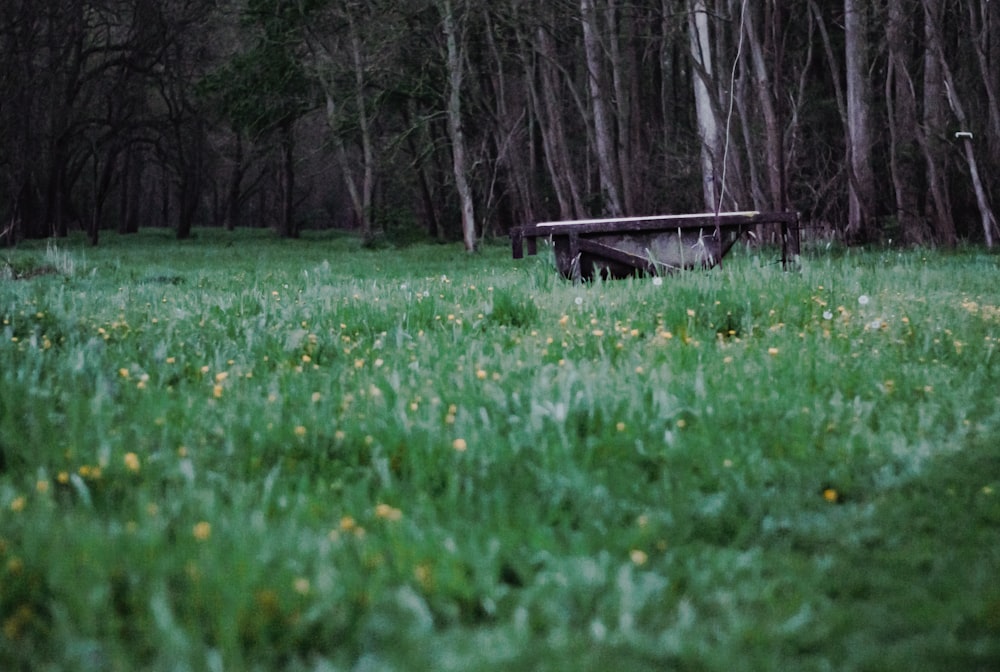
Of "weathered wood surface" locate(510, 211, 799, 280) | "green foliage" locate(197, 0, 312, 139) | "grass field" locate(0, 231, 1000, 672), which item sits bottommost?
"grass field" locate(0, 231, 1000, 672)

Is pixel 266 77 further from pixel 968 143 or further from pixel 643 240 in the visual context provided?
pixel 643 240

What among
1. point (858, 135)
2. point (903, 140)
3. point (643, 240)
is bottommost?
point (643, 240)

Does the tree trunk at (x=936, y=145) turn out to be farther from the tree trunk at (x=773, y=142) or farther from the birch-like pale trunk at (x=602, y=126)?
the birch-like pale trunk at (x=602, y=126)

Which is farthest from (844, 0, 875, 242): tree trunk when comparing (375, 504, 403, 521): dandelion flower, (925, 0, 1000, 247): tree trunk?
(375, 504, 403, 521): dandelion flower

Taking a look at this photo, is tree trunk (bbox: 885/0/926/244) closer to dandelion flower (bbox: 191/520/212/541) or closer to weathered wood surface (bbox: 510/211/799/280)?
weathered wood surface (bbox: 510/211/799/280)

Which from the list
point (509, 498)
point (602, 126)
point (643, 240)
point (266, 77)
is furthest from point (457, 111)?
point (509, 498)

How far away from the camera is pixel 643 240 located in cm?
1083

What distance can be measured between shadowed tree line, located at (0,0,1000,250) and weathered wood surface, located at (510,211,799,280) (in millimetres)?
3176

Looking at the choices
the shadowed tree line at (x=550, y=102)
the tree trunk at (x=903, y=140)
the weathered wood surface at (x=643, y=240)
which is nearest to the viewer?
the weathered wood surface at (x=643, y=240)

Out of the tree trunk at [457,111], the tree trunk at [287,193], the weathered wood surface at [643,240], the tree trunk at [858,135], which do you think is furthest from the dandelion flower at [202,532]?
the tree trunk at [287,193]

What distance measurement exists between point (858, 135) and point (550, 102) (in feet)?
28.8

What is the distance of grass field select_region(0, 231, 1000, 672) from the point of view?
245 centimetres

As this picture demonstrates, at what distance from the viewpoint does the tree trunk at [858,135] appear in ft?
55.2

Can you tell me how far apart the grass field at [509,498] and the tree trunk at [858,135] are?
10.6m
